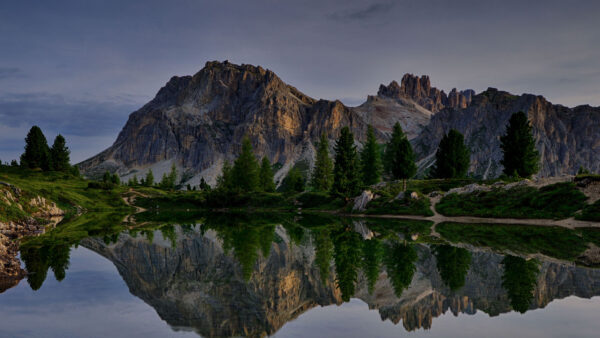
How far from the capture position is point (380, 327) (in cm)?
1205

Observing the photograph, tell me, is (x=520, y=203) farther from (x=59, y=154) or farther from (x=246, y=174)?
(x=59, y=154)

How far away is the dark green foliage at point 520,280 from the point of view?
14.2m

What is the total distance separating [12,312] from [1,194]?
4169 cm

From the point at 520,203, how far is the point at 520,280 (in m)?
42.0

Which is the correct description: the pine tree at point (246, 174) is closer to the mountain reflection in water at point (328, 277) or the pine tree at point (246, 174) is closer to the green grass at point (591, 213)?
the green grass at point (591, 213)

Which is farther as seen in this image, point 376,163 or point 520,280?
point 376,163

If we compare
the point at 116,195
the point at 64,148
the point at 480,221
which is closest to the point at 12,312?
the point at 480,221

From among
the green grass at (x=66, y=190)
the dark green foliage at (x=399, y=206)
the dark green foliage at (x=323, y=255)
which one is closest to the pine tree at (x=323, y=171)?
the dark green foliage at (x=399, y=206)

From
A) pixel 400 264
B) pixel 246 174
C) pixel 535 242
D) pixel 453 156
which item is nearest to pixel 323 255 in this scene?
pixel 400 264

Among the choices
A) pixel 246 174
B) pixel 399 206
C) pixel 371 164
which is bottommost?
pixel 399 206

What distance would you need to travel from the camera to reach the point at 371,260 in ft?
74.5

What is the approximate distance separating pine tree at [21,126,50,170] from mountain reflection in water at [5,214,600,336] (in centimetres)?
11408

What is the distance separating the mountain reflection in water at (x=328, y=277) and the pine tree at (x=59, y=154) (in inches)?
4594

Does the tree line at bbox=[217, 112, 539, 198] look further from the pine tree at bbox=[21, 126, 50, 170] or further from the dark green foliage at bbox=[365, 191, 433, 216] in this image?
the pine tree at bbox=[21, 126, 50, 170]
